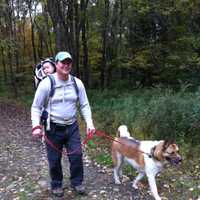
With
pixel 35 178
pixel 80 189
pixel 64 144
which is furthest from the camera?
pixel 35 178

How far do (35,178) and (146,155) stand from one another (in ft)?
8.70

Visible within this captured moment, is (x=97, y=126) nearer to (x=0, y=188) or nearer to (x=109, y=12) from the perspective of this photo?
(x=0, y=188)

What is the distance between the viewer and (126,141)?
688cm

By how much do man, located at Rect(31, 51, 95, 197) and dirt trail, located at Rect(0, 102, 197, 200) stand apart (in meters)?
0.46

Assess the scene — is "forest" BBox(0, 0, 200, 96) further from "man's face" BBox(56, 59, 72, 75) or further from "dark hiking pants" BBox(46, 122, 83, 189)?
"man's face" BBox(56, 59, 72, 75)

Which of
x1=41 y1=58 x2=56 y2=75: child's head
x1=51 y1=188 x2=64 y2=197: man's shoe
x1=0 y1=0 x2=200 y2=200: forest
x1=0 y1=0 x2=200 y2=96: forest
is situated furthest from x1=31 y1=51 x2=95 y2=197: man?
x1=0 y1=0 x2=200 y2=96: forest

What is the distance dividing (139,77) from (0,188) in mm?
15713

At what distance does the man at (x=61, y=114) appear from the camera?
604cm

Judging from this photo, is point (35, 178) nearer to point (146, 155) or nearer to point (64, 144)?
point (64, 144)

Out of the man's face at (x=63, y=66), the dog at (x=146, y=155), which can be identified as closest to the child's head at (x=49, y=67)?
the man's face at (x=63, y=66)

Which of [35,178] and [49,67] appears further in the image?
[35,178]

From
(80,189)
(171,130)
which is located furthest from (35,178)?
(171,130)

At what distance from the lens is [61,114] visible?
6.18 meters

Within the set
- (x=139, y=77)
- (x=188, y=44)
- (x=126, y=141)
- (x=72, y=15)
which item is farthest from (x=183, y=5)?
(x=126, y=141)
